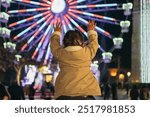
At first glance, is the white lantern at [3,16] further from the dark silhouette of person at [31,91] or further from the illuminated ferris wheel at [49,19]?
the dark silhouette of person at [31,91]

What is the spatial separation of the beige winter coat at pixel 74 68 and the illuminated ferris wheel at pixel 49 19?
5456 mm

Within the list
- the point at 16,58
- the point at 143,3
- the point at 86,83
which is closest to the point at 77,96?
the point at 86,83

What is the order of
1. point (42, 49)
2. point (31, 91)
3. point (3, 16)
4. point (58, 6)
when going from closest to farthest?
point (31, 91)
point (3, 16)
point (58, 6)
point (42, 49)

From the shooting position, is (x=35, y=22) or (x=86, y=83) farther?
(x=35, y=22)

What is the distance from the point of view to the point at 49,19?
8.41 meters

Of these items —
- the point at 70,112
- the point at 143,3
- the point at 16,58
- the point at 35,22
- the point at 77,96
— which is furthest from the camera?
the point at 35,22

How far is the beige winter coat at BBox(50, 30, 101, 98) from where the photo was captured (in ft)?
7.51

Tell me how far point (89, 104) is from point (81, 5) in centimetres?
A: 667

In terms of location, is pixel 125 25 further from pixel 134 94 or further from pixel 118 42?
pixel 134 94

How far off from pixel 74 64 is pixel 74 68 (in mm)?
24

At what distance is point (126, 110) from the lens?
1.81 metres

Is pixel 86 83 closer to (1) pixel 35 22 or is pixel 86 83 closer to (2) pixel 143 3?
(2) pixel 143 3

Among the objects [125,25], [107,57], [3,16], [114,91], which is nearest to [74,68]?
[114,91]

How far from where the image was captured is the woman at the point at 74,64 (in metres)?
2.29
